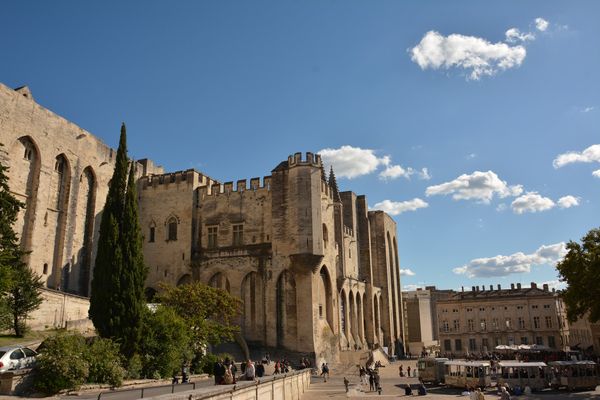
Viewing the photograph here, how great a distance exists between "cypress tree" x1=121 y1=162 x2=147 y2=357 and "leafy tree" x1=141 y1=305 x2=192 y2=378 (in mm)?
630

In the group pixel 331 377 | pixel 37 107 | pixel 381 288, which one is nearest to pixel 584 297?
pixel 331 377

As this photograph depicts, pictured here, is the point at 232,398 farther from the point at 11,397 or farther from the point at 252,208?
the point at 252,208

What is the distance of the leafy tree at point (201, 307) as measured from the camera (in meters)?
25.0

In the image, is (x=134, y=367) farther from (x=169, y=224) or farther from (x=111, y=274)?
(x=169, y=224)

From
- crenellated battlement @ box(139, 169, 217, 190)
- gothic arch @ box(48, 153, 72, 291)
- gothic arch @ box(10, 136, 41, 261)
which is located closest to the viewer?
gothic arch @ box(10, 136, 41, 261)

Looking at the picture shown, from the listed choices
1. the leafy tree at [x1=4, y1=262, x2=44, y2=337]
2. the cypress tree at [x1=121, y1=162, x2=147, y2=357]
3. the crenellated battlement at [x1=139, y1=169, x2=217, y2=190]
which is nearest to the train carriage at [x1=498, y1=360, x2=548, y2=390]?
the cypress tree at [x1=121, y1=162, x2=147, y2=357]

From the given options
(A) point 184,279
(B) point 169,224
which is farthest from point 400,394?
(B) point 169,224

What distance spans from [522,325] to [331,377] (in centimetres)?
3746

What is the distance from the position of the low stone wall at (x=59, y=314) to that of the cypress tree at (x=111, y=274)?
173 inches

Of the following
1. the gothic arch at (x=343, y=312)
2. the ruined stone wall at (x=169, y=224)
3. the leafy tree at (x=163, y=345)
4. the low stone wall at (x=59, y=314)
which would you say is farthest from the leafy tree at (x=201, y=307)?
the gothic arch at (x=343, y=312)

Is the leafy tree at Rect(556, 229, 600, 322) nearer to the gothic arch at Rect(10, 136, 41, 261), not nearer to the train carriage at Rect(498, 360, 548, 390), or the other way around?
the train carriage at Rect(498, 360, 548, 390)

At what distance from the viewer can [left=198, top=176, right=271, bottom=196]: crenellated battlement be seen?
121 ft

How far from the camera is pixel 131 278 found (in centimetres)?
2027

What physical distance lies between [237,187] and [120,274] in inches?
717
